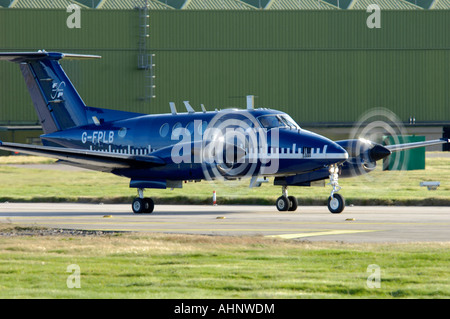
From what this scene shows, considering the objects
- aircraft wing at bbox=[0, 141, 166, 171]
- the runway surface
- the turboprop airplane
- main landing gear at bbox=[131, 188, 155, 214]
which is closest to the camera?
the runway surface

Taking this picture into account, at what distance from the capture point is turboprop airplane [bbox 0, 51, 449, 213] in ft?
82.3

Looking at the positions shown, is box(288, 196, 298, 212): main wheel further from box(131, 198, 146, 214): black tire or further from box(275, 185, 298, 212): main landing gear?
box(131, 198, 146, 214): black tire

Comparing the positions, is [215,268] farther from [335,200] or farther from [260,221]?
[335,200]

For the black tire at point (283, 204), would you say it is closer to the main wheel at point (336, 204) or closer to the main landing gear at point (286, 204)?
the main landing gear at point (286, 204)

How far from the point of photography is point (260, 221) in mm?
22625

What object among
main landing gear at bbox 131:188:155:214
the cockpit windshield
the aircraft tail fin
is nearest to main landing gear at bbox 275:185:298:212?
the cockpit windshield

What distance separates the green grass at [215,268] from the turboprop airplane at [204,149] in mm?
7798

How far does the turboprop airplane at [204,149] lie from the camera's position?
25094 mm

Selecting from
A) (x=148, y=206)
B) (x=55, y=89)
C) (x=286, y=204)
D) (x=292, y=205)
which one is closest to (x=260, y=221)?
(x=286, y=204)

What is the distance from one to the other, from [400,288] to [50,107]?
73.1 feet

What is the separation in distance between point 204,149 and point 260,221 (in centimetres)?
394

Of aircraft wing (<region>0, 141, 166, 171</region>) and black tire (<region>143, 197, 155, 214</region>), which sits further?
black tire (<region>143, 197, 155, 214</region>)

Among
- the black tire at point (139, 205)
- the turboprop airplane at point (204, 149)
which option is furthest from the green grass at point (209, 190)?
the black tire at point (139, 205)
